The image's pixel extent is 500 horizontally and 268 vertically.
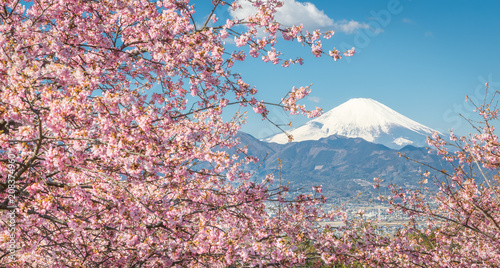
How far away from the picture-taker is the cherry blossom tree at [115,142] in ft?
12.7

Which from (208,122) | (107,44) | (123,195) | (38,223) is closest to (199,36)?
(107,44)

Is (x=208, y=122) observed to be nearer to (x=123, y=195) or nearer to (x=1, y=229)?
(x=123, y=195)

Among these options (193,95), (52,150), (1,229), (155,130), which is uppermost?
(193,95)

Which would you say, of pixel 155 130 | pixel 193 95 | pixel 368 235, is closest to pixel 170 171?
pixel 155 130

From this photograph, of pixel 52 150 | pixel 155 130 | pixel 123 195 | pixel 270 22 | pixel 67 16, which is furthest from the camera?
pixel 270 22

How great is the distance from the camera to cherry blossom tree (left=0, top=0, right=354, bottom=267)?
12.7 feet

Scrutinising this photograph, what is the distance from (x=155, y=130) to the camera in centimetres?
515

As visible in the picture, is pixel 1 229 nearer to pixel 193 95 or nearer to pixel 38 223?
pixel 38 223

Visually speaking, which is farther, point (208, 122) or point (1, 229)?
point (208, 122)

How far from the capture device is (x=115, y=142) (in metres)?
3.96

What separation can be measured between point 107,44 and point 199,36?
146 cm

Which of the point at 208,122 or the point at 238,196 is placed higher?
the point at 208,122

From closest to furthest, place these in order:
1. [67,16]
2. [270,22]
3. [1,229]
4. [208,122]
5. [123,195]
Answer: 1. [1,229]
2. [123,195]
3. [67,16]
4. [270,22]
5. [208,122]

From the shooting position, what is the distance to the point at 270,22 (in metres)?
6.54
